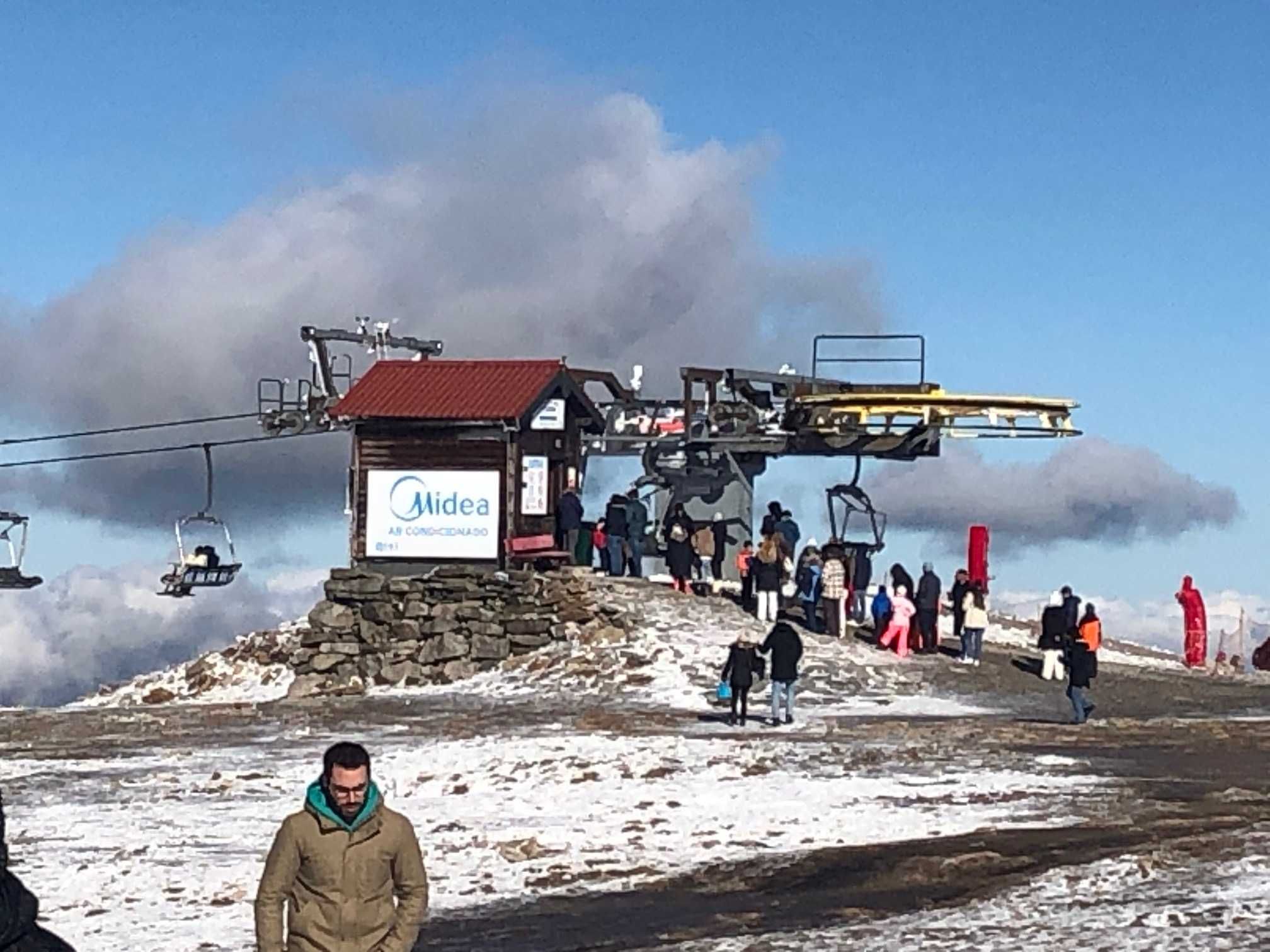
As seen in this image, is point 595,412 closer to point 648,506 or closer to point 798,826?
point 648,506

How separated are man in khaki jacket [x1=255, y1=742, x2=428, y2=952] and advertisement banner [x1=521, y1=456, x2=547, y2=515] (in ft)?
94.1

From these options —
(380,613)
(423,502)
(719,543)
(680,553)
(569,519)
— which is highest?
(423,502)

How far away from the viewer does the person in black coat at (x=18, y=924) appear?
16.6ft

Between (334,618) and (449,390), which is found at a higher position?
(449,390)

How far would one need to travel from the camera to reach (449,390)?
3700 centimetres

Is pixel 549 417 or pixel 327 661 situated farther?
pixel 549 417

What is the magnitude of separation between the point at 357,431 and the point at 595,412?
15.8ft

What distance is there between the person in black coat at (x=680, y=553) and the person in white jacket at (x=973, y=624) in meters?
5.62

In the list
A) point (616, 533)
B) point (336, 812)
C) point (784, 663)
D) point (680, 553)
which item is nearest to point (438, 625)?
point (616, 533)

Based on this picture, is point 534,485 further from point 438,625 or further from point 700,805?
point 700,805

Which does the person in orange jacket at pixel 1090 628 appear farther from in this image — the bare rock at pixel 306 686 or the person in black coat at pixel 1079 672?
the bare rock at pixel 306 686

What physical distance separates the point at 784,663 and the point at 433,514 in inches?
465

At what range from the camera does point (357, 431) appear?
36875mm

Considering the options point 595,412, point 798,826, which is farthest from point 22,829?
point 595,412
